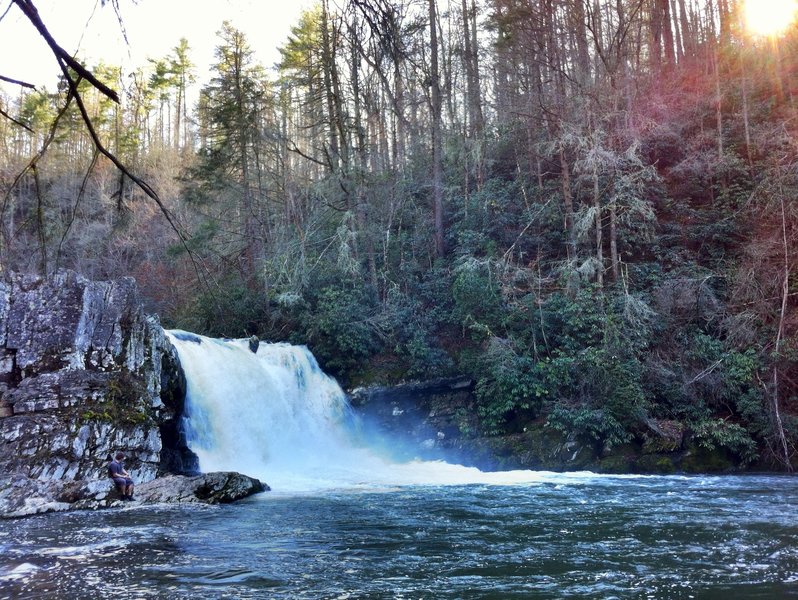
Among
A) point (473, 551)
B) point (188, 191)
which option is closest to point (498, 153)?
point (188, 191)

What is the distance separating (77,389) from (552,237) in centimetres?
1366

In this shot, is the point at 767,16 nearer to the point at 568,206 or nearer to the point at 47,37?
the point at 568,206

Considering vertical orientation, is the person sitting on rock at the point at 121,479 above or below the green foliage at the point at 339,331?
below

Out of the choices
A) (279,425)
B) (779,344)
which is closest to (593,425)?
(779,344)

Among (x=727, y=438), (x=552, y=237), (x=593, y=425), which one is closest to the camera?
(x=727, y=438)

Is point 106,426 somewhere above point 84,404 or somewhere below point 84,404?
below

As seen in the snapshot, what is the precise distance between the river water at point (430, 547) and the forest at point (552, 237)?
4.41m

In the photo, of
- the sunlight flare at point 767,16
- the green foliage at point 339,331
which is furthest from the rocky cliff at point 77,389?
the sunlight flare at point 767,16

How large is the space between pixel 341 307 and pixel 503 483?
7935 millimetres

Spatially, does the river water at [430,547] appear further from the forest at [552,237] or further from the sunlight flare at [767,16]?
the sunlight flare at [767,16]

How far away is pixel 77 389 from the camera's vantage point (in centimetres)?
1254

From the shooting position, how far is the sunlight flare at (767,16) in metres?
18.4

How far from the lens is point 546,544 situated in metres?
7.32

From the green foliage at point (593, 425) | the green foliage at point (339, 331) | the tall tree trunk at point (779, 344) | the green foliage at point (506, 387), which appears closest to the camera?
the tall tree trunk at point (779, 344)
